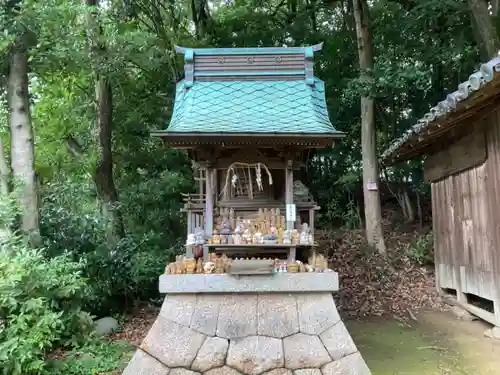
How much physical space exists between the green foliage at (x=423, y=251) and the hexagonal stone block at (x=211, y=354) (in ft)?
20.7

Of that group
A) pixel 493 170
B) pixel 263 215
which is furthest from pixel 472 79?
pixel 263 215

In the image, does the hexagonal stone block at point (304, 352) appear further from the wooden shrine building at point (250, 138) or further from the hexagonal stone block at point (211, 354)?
the wooden shrine building at point (250, 138)

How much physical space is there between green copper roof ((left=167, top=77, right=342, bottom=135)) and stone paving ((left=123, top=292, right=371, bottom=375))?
81.2 inches

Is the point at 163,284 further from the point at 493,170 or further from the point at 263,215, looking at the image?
the point at 493,170

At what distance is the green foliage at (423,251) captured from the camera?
968 centimetres

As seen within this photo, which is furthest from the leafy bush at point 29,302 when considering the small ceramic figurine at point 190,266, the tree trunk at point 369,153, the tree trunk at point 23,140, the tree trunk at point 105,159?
the tree trunk at point 369,153

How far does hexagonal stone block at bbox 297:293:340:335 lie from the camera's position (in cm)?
495

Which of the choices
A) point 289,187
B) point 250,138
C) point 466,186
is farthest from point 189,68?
point 466,186

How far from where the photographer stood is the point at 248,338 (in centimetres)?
490

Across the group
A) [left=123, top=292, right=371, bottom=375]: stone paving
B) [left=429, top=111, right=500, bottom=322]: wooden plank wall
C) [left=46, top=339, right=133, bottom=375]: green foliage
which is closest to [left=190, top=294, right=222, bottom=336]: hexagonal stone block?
[left=123, top=292, right=371, bottom=375]: stone paving

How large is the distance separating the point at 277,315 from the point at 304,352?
0.50 metres

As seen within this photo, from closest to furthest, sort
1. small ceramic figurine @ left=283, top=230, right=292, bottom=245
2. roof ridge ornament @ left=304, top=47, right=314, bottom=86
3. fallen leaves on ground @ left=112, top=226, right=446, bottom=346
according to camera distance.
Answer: small ceramic figurine @ left=283, top=230, right=292, bottom=245
roof ridge ornament @ left=304, top=47, right=314, bottom=86
fallen leaves on ground @ left=112, top=226, right=446, bottom=346

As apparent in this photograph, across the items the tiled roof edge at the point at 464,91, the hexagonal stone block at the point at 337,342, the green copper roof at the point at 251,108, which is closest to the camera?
the tiled roof edge at the point at 464,91

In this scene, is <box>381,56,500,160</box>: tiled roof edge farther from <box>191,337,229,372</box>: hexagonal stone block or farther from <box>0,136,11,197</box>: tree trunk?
<box>0,136,11,197</box>: tree trunk
